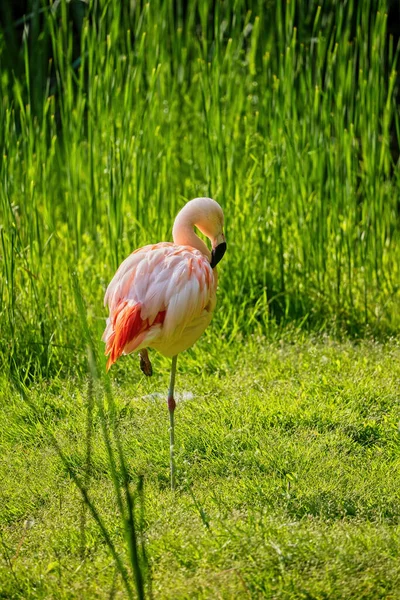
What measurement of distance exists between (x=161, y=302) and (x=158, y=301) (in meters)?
0.01

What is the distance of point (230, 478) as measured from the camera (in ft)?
10.2

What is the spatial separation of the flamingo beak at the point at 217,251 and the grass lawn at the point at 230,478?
2.08ft

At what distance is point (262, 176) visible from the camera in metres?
4.81

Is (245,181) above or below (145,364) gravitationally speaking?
above

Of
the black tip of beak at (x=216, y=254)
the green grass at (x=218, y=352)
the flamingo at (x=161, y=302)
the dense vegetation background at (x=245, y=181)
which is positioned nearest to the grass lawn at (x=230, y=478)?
the green grass at (x=218, y=352)

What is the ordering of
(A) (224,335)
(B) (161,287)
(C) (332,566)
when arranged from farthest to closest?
(A) (224,335)
(B) (161,287)
(C) (332,566)

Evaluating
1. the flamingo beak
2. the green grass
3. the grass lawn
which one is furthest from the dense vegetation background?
the flamingo beak

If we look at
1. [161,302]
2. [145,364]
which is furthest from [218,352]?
[161,302]

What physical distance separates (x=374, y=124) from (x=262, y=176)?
2.23 ft

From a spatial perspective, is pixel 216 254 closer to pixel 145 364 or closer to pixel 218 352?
pixel 145 364

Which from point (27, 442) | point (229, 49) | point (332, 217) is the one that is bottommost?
point (27, 442)

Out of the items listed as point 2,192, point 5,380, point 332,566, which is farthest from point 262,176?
point 332,566

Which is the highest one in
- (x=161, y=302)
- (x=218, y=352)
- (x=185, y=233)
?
(x=185, y=233)

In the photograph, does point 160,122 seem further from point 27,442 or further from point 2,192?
point 27,442
